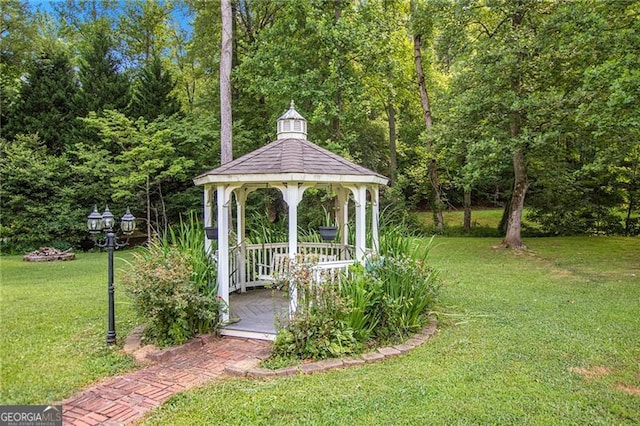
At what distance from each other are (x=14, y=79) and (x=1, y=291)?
15.1 m

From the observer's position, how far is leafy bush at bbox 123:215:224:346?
15.7ft

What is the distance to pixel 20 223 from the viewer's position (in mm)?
14852

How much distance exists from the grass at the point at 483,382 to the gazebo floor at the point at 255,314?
1.28m

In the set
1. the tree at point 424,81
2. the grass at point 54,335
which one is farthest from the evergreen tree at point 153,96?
the tree at point 424,81

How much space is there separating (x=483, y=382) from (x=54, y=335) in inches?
212

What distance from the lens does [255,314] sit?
6016 mm

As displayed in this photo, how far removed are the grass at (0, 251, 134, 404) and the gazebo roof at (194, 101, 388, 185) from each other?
2483 millimetres

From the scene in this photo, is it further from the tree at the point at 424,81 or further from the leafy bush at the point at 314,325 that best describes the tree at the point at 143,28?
the leafy bush at the point at 314,325

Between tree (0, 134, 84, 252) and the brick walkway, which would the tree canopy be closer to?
tree (0, 134, 84, 252)

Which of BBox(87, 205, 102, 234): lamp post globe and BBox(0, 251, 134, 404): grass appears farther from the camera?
→ BBox(87, 205, 102, 234): lamp post globe

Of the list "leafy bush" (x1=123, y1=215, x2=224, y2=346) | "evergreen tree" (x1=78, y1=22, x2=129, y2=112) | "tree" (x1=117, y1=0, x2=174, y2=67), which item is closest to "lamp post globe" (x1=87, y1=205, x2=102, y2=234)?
"leafy bush" (x1=123, y1=215, x2=224, y2=346)

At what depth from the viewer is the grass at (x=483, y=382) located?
334 centimetres

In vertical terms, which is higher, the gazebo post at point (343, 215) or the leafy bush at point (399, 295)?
the gazebo post at point (343, 215)

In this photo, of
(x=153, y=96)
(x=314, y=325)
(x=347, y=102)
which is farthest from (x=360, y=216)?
(x=153, y=96)
